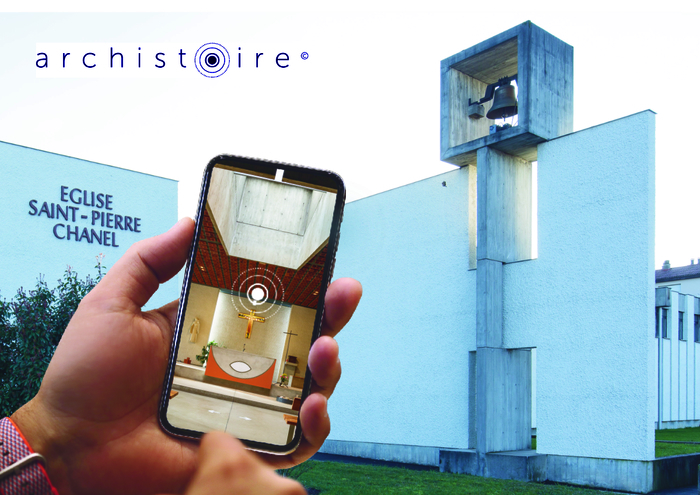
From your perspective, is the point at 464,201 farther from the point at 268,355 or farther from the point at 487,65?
the point at 268,355

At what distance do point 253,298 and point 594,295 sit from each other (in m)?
10.4

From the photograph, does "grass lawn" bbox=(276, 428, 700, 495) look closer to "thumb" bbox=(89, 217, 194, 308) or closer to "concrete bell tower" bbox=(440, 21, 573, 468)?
"concrete bell tower" bbox=(440, 21, 573, 468)

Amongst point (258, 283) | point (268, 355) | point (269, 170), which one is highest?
point (269, 170)

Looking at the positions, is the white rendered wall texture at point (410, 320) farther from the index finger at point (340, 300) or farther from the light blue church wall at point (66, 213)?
the index finger at point (340, 300)

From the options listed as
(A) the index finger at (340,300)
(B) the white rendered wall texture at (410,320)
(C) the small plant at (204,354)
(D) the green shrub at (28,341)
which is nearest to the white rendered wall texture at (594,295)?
(B) the white rendered wall texture at (410,320)

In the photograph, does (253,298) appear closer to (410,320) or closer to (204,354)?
(204,354)

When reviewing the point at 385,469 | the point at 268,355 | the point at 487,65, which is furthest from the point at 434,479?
the point at 268,355

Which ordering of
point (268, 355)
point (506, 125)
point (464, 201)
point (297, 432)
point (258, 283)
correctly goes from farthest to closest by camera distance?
point (464, 201) → point (506, 125) → point (258, 283) → point (268, 355) → point (297, 432)

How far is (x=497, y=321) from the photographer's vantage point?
1229 centimetres

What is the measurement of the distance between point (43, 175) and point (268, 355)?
18.9 m

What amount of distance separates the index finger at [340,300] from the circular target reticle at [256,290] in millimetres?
182

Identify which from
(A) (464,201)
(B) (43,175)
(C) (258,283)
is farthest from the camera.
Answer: (B) (43,175)

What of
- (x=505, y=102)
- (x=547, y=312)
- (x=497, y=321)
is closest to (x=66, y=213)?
(x=497, y=321)

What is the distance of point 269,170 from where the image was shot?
187cm
